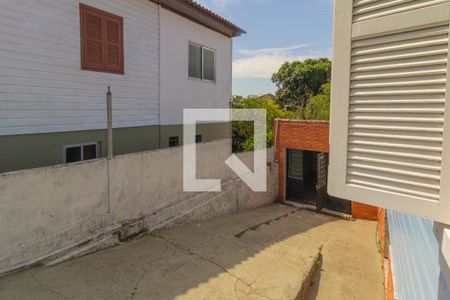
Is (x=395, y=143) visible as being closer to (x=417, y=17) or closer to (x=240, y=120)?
(x=417, y=17)

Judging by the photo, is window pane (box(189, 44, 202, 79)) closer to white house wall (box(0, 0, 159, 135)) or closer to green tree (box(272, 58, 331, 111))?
white house wall (box(0, 0, 159, 135))

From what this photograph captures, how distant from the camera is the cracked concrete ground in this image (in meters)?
4.54

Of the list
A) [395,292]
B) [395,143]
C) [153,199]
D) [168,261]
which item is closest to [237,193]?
[153,199]

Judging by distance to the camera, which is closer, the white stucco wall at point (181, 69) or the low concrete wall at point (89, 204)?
the low concrete wall at point (89, 204)

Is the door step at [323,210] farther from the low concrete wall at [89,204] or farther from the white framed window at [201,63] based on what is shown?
the white framed window at [201,63]

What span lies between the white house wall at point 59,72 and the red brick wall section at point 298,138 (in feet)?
23.3

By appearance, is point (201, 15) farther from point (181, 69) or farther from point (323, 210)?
point (323, 210)

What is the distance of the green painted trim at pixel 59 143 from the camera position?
586cm

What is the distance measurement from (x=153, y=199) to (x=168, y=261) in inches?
79.0

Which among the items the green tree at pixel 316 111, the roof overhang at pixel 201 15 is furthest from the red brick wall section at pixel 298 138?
the roof overhang at pixel 201 15

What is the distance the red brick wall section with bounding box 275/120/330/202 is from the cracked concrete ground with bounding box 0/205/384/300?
4.95 metres

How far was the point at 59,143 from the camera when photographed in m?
6.65

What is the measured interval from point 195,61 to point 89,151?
492 centimetres

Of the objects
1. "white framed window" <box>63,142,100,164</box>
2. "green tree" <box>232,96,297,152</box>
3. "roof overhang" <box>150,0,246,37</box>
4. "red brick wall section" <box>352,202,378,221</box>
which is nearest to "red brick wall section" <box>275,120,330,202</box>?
"green tree" <box>232,96,297,152</box>
